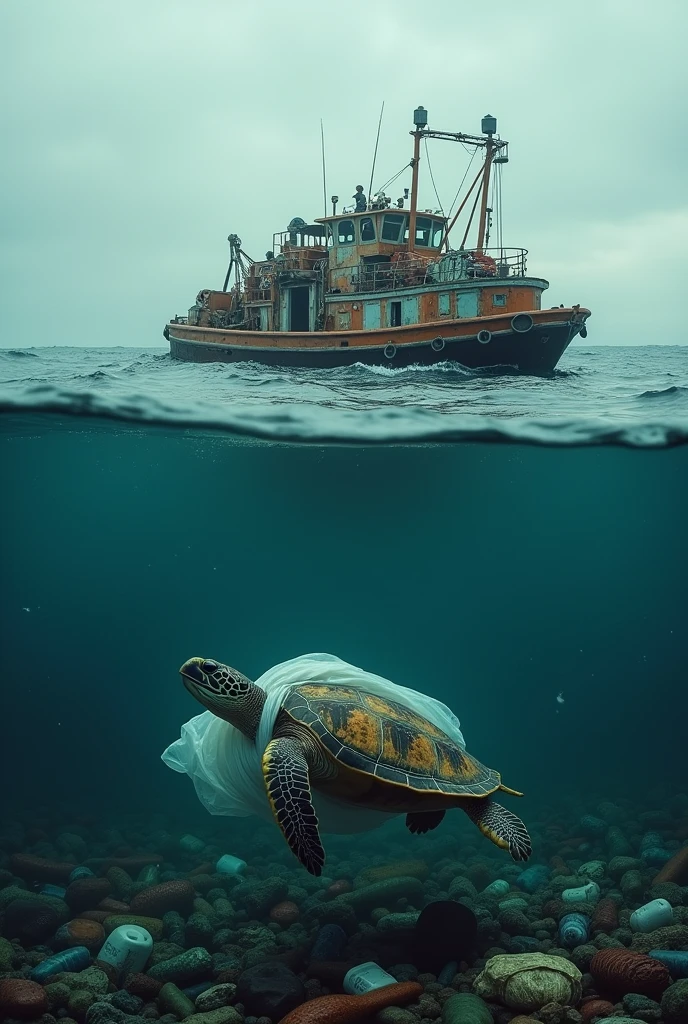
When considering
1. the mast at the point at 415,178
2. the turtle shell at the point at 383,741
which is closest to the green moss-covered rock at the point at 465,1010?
the turtle shell at the point at 383,741

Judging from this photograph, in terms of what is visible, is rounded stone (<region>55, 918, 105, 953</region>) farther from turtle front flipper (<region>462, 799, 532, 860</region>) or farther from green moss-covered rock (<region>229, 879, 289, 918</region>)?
turtle front flipper (<region>462, 799, 532, 860</region>)

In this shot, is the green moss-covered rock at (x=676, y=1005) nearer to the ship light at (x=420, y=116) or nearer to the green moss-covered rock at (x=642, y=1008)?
the green moss-covered rock at (x=642, y=1008)

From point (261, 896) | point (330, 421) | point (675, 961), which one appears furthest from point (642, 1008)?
point (330, 421)

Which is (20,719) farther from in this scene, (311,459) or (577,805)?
(577,805)

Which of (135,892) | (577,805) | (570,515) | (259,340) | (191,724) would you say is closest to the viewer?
(191,724)

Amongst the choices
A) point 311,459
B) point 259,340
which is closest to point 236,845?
point 311,459

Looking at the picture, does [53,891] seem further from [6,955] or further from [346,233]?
[346,233]

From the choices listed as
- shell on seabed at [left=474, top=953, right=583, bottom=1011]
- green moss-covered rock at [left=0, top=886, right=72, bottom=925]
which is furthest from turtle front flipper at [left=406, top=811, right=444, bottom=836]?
green moss-covered rock at [left=0, top=886, right=72, bottom=925]
